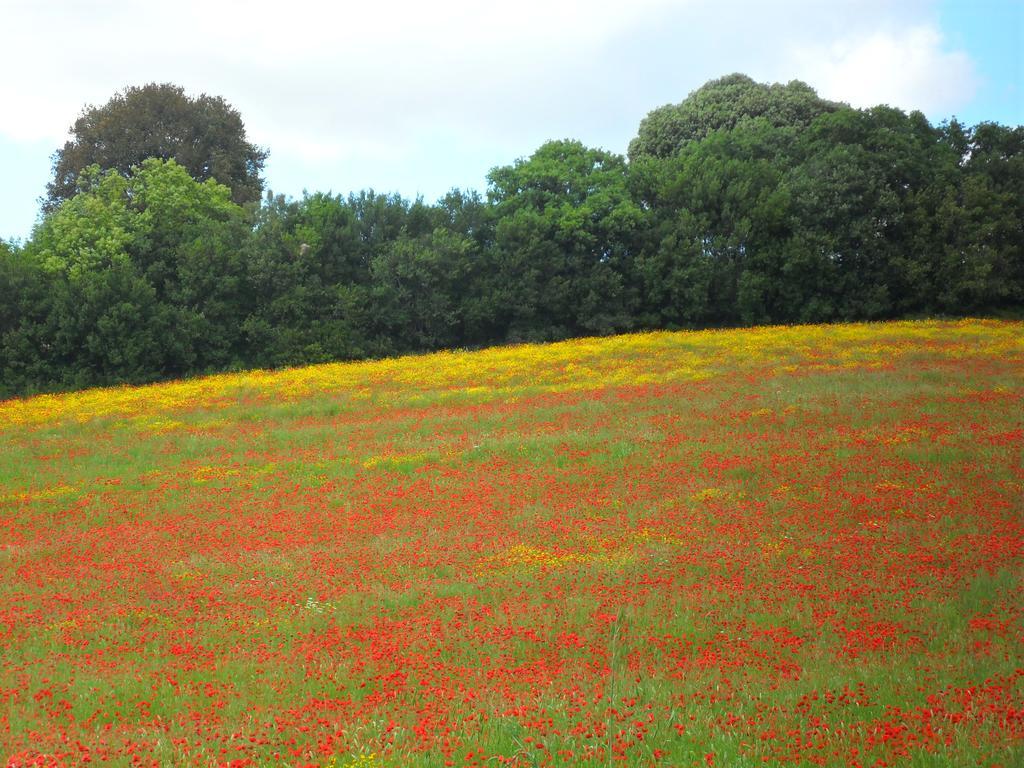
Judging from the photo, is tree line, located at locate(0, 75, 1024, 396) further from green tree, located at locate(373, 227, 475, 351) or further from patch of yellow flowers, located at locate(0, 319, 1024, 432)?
patch of yellow flowers, located at locate(0, 319, 1024, 432)

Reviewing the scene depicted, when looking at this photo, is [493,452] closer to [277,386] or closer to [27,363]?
[277,386]

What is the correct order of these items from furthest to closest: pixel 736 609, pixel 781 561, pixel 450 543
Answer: pixel 450 543
pixel 781 561
pixel 736 609

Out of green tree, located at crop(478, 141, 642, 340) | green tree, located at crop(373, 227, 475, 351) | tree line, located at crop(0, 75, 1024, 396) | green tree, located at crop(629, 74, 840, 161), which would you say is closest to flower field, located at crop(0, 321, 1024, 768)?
tree line, located at crop(0, 75, 1024, 396)

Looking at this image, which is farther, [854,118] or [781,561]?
[854,118]

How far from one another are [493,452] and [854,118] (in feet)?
142

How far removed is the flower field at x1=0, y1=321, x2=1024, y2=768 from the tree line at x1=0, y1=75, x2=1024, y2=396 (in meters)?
21.3

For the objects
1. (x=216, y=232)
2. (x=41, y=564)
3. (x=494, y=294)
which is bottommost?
(x=41, y=564)

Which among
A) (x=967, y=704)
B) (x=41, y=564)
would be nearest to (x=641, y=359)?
(x=41, y=564)

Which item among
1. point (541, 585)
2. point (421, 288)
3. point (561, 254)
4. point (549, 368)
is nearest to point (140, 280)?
point (421, 288)

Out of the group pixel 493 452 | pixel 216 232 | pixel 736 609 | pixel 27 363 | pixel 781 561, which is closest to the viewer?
pixel 736 609

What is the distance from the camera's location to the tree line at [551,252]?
52.0 m

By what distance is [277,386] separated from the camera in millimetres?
41969

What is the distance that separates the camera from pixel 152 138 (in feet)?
233

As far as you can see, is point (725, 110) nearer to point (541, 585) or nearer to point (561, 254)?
point (561, 254)
